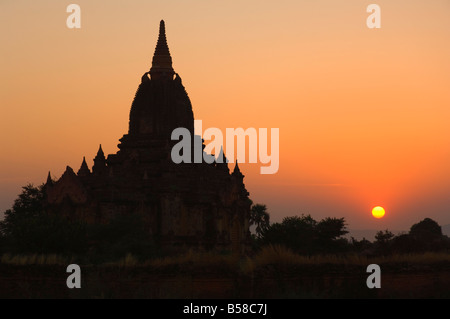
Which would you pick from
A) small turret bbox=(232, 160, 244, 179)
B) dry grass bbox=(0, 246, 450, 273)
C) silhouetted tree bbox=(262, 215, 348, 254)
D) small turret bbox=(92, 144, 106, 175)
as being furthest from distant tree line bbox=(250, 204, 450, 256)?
dry grass bbox=(0, 246, 450, 273)

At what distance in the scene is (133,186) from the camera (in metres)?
47.3

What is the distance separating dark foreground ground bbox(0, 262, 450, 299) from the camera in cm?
2411

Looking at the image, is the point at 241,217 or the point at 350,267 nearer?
the point at 350,267

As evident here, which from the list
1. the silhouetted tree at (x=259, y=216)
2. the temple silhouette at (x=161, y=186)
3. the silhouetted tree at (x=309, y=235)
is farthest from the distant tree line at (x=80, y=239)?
the silhouetted tree at (x=259, y=216)

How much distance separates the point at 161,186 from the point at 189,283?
899 inches

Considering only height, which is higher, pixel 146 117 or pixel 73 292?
pixel 146 117

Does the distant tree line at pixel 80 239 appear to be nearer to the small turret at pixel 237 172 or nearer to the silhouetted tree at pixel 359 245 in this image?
the silhouetted tree at pixel 359 245

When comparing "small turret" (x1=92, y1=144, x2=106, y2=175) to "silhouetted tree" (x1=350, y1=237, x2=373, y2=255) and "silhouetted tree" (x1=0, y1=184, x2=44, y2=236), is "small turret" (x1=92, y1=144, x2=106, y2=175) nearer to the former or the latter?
"silhouetted tree" (x1=0, y1=184, x2=44, y2=236)

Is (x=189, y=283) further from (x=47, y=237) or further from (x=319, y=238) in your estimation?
(x=319, y=238)

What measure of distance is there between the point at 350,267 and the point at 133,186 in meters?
23.9

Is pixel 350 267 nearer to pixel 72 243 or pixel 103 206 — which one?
pixel 72 243

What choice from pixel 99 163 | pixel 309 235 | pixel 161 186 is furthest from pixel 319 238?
pixel 99 163
